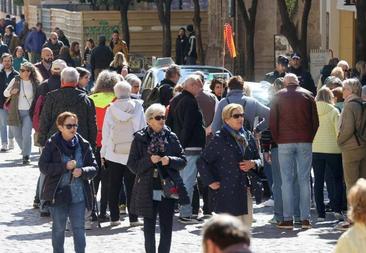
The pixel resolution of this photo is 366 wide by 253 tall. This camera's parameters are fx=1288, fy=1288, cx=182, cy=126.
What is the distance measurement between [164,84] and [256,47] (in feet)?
78.5

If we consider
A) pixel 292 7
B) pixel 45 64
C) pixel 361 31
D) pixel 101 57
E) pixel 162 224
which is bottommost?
pixel 162 224

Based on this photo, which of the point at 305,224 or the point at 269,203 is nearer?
the point at 305,224

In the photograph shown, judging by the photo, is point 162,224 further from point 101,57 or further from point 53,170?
point 101,57

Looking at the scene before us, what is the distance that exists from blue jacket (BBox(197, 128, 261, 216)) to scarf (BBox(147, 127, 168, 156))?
389mm

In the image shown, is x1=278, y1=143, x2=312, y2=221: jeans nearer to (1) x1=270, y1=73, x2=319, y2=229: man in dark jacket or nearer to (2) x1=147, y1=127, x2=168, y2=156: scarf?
(1) x1=270, y1=73, x2=319, y2=229: man in dark jacket

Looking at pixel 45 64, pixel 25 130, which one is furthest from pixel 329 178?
pixel 45 64

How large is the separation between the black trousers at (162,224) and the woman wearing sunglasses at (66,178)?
0.59 meters

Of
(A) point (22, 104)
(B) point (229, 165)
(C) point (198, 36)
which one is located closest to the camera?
(B) point (229, 165)

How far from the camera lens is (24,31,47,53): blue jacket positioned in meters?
40.2

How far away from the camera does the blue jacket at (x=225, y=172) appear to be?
12180mm

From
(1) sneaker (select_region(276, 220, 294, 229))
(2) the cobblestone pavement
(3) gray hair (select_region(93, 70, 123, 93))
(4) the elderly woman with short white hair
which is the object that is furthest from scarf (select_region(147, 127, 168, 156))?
(3) gray hair (select_region(93, 70, 123, 93))

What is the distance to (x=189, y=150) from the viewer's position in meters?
15.5

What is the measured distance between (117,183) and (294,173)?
2.07 m

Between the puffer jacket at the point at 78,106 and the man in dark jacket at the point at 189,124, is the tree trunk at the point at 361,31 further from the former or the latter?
the puffer jacket at the point at 78,106
